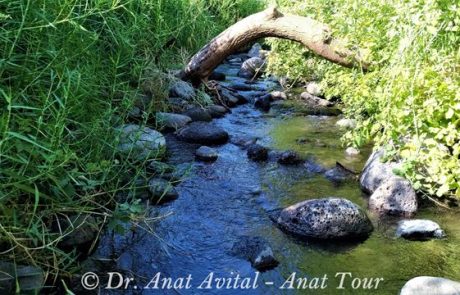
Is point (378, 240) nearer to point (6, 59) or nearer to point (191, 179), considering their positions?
point (191, 179)

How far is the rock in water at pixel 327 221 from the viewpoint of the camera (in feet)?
12.5

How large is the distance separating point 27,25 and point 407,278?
299 centimetres

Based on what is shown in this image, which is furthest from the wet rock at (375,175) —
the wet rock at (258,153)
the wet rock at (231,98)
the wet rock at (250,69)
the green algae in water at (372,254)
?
the wet rock at (250,69)

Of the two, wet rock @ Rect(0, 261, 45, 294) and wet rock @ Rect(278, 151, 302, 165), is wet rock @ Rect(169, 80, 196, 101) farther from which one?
wet rock @ Rect(0, 261, 45, 294)

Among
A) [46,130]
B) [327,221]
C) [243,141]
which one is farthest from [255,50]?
[46,130]

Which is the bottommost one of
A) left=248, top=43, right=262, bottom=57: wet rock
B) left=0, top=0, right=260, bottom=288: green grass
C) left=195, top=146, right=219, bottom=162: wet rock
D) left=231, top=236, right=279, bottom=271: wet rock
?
left=248, top=43, right=262, bottom=57: wet rock

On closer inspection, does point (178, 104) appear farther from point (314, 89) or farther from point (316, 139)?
point (314, 89)

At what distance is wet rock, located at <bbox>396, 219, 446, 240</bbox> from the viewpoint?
3832 mm

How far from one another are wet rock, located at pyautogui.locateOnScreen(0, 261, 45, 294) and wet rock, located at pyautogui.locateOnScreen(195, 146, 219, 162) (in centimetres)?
331

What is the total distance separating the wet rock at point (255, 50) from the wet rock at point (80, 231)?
11053mm

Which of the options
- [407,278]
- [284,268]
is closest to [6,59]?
[284,268]

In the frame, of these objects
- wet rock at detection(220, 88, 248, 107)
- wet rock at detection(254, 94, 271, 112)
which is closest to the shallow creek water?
wet rock at detection(220, 88, 248, 107)

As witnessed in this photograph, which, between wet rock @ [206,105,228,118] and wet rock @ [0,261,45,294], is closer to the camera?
wet rock @ [0,261,45,294]

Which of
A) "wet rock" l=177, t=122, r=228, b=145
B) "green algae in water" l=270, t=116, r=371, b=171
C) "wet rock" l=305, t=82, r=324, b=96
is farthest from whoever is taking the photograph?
"wet rock" l=305, t=82, r=324, b=96
